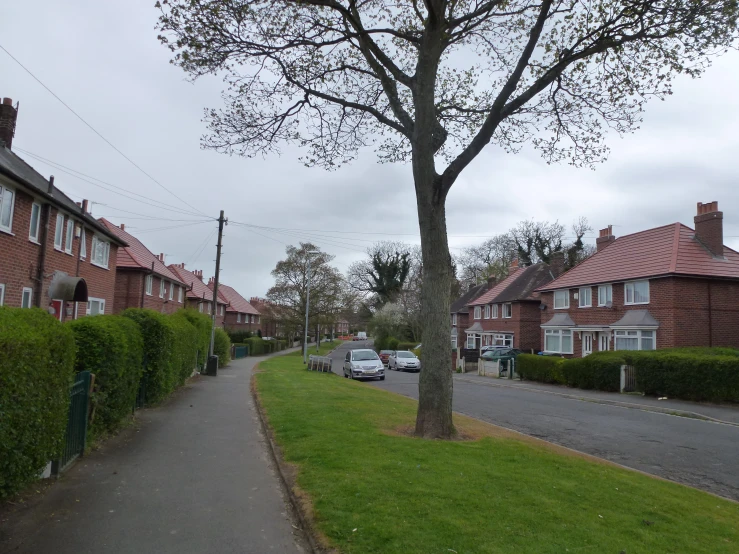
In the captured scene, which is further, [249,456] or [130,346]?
[130,346]

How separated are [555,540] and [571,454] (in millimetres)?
5182

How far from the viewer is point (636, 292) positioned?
29.4 m

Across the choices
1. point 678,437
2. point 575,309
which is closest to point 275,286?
point 575,309

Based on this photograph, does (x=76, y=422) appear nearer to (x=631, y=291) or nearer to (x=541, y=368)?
(x=541, y=368)

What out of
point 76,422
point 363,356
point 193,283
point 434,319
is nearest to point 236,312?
point 193,283

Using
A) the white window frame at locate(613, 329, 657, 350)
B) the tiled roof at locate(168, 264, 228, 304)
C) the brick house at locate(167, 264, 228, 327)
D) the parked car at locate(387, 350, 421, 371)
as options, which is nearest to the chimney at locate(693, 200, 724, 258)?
the white window frame at locate(613, 329, 657, 350)

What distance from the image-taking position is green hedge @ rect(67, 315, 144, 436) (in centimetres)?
823

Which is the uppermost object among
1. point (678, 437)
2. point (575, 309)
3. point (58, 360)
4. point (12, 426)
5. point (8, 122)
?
point (8, 122)

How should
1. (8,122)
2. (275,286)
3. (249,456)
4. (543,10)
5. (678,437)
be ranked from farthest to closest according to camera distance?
(275,286) < (8,122) < (678,437) < (543,10) < (249,456)

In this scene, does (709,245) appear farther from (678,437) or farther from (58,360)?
(58,360)

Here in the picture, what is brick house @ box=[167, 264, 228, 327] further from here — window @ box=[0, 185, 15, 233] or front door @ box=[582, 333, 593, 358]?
window @ box=[0, 185, 15, 233]

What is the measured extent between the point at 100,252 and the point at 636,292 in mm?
25908

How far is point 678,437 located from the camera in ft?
42.3

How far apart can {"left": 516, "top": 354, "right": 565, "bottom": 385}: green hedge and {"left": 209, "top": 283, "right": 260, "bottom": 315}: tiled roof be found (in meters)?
47.6
